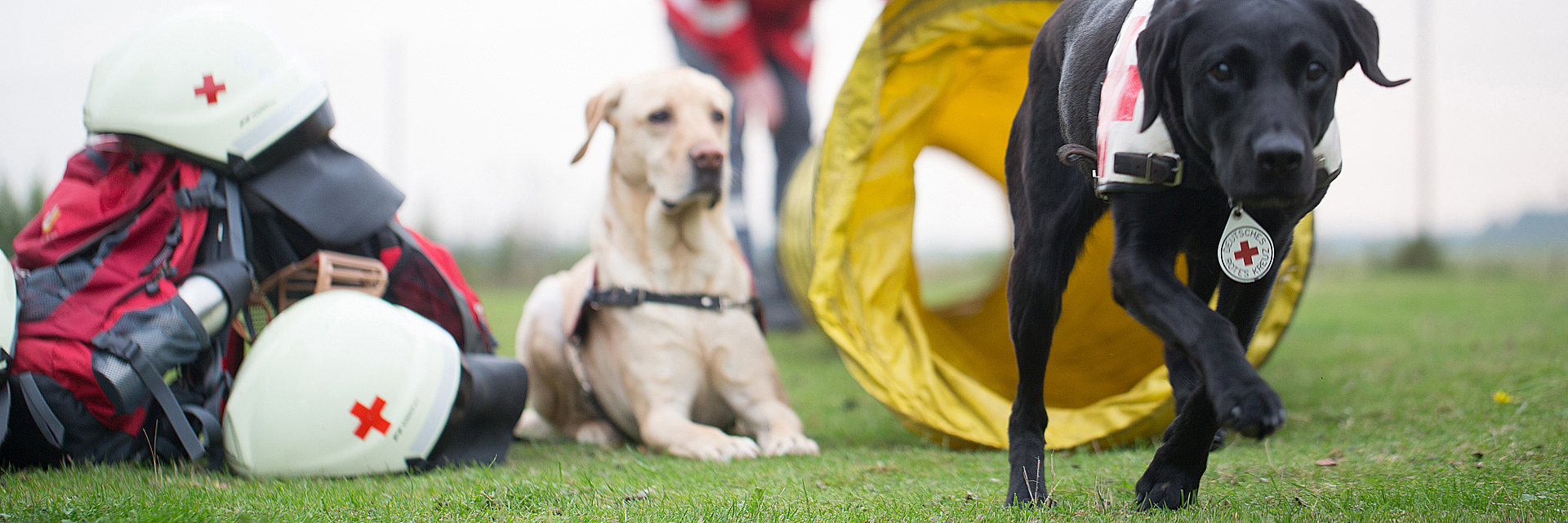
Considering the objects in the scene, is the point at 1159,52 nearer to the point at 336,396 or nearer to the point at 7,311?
the point at 336,396

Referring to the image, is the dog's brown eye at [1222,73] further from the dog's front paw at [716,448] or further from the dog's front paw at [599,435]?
the dog's front paw at [599,435]

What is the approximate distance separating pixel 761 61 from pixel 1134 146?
387 cm

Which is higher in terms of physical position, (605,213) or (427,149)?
(605,213)

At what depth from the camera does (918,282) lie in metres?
3.51

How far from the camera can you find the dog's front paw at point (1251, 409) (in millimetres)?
1246

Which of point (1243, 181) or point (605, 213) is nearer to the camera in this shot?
point (1243, 181)

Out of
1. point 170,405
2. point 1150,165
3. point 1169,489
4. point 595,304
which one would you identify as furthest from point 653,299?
point 1150,165

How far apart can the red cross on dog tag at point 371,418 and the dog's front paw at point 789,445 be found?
0.95 meters

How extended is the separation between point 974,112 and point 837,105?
1.25 meters

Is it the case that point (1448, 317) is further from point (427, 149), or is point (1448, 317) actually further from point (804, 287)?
point (427, 149)

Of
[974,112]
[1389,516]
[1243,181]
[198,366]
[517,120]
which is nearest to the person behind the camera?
[1243,181]

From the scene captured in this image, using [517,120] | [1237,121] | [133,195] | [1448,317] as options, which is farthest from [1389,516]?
[517,120]

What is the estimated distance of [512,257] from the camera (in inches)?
387

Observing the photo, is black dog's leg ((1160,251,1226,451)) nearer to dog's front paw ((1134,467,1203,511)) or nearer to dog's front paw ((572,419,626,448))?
dog's front paw ((1134,467,1203,511))
